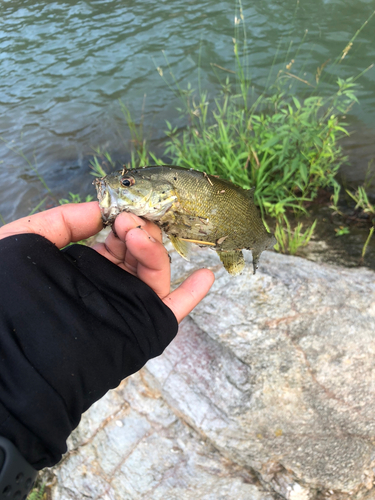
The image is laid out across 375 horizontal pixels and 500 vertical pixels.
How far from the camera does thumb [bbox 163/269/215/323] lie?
2.34 m

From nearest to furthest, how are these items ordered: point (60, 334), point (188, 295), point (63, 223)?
point (60, 334) < point (63, 223) < point (188, 295)

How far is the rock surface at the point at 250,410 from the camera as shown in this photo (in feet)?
8.54

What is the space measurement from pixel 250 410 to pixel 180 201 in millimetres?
1862

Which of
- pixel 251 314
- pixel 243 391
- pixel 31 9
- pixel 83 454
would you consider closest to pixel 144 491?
pixel 83 454

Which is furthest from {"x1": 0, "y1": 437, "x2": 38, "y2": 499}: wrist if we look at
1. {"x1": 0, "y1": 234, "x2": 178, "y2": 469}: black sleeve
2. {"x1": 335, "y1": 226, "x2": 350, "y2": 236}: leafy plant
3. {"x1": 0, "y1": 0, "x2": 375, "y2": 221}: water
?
{"x1": 0, "y1": 0, "x2": 375, "y2": 221}: water

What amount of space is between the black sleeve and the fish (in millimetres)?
442

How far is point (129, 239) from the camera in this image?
195 centimetres

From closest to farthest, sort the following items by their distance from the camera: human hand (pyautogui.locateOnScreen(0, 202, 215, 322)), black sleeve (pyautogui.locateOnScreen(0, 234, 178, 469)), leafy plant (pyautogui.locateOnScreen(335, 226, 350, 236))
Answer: black sleeve (pyautogui.locateOnScreen(0, 234, 178, 469)) < human hand (pyautogui.locateOnScreen(0, 202, 215, 322)) < leafy plant (pyautogui.locateOnScreen(335, 226, 350, 236))

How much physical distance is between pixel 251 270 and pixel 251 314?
50cm

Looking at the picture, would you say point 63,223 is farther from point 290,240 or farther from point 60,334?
point 290,240

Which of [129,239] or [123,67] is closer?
[129,239]

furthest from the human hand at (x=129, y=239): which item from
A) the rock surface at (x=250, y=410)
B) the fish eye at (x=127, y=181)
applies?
the rock surface at (x=250, y=410)

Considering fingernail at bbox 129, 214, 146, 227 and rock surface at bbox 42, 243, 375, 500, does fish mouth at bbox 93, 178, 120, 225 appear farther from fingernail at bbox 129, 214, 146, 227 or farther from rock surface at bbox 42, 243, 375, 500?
rock surface at bbox 42, 243, 375, 500

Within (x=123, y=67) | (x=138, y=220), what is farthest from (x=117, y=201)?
(x=123, y=67)
